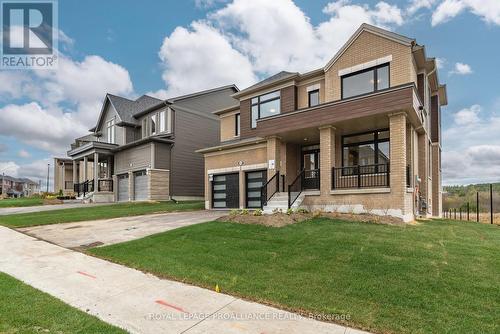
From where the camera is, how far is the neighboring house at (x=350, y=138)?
36.9 ft

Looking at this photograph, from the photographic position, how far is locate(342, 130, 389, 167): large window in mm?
13000

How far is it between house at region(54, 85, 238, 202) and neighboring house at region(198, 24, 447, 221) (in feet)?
24.0

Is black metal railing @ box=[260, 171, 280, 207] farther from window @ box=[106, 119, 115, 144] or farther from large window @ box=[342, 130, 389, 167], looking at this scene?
window @ box=[106, 119, 115, 144]

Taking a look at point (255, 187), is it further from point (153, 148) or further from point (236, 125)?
point (153, 148)

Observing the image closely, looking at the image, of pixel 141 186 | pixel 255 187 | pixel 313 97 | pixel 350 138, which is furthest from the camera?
pixel 141 186

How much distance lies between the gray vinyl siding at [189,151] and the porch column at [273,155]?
11375 millimetres

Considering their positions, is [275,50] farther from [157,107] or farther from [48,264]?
[48,264]

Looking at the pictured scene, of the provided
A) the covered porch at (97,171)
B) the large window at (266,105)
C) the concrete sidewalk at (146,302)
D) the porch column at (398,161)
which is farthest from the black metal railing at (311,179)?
the covered porch at (97,171)

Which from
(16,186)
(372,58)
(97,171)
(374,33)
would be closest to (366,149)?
(372,58)

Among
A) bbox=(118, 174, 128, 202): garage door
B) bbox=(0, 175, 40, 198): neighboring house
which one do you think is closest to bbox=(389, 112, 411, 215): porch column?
bbox=(118, 174, 128, 202): garage door

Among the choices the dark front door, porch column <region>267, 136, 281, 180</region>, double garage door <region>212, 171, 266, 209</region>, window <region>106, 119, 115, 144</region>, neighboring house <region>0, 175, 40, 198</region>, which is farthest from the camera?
neighboring house <region>0, 175, 40, 198</region>

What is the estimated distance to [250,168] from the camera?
1675cm

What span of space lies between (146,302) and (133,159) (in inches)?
890

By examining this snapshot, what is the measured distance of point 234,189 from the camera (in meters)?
17.7
